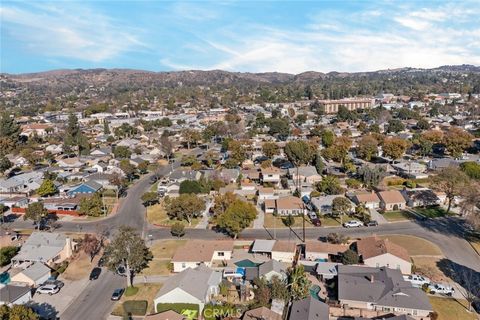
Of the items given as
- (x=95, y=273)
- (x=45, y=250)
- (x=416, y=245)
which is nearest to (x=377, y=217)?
(x=416, y=245)

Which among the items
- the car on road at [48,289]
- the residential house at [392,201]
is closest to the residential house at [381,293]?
the residential house at [392,201]

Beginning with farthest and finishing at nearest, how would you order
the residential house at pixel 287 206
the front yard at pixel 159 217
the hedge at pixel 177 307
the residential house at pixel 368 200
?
the residential house at pixel 368 200
the residential house at pixel 287 206
the front yard at pixel 159 217
the hedge at pixel 177 307

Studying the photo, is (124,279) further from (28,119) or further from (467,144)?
(28,119)

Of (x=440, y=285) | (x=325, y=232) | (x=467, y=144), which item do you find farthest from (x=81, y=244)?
(x=467, y=144)

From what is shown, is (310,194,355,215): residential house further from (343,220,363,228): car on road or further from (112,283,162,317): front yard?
(112,283,162,317): front yard

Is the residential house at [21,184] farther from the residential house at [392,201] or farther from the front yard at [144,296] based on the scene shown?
the residential house at [392,201]

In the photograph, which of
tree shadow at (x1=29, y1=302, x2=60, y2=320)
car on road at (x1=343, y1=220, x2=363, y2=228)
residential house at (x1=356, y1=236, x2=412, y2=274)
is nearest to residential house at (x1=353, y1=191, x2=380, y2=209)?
car on road at (x1=343, y1=220, x2=363, y2=228)
